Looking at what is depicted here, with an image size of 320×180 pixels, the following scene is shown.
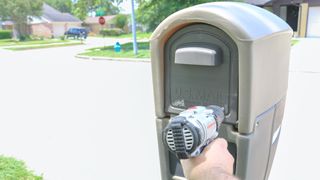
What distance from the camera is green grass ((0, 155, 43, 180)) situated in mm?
3143

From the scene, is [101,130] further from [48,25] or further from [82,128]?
[48,25]

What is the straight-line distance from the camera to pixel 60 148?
423 cm

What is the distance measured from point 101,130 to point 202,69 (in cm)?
335

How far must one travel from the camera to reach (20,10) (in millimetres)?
33625

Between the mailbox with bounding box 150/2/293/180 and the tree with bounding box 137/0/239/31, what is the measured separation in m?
15.2

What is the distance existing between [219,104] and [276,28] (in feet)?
1.72

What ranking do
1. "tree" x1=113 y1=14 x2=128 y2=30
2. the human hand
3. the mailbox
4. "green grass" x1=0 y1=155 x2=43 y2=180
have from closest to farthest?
1. the human hand
2. the mailbox
3. "green grass" x1=0 y1=155 x2=43 y2=180
4. "tree" x1=113 y1=14 x2=128 y2=30


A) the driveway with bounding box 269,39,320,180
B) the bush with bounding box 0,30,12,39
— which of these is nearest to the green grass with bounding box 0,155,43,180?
the driveway with bounding box 269,39,320,180

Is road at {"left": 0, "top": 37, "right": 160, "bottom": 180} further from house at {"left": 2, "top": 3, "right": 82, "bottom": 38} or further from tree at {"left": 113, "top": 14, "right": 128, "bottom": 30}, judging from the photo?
tree at {"left": 113, "top": 14, "right": 128, "bottom": 30}

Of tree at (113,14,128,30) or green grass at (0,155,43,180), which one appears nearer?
green grass at (0,155,43,180)

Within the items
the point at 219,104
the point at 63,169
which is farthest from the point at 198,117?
the point at 63,169

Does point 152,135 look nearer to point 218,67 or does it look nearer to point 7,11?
point 218,67

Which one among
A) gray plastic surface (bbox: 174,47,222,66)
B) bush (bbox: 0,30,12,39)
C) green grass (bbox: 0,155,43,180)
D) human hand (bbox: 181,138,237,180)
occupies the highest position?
gray plastic surface (bbox: 174,47,222,66)

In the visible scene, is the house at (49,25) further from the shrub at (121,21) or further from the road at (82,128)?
the road at (82,128)
